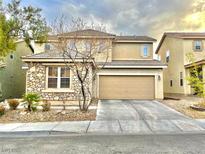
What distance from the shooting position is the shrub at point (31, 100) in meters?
11.8

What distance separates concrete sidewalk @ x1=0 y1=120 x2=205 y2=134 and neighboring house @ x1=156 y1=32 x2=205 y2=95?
40.3 ft

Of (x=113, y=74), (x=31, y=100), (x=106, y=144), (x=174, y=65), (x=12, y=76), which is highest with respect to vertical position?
(x=174, y=65)

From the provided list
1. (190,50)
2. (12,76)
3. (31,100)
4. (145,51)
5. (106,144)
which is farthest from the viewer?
(145,51)

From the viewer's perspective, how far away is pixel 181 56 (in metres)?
23.0

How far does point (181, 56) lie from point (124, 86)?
318 inches

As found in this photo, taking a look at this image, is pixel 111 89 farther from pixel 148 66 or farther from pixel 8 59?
pixel 8 59

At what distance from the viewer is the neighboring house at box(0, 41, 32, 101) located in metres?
19.5

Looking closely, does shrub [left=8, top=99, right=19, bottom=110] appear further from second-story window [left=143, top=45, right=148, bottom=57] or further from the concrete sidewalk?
second-story window [left=143, top=45, right=148, bottom=57]

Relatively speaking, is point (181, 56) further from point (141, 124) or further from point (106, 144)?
point (106, 144)

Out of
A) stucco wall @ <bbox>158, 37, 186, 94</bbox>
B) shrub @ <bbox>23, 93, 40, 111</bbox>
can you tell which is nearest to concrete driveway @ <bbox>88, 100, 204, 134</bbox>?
shrub @ <bbox>23, 93, 40, 111</bbox>

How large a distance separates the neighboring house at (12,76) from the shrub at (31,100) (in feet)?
26.5

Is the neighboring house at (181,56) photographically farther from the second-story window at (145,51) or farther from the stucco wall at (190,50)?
the second-story window at (145,51)

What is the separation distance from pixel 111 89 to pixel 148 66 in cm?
406

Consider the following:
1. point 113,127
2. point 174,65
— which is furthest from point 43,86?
point 174,65
